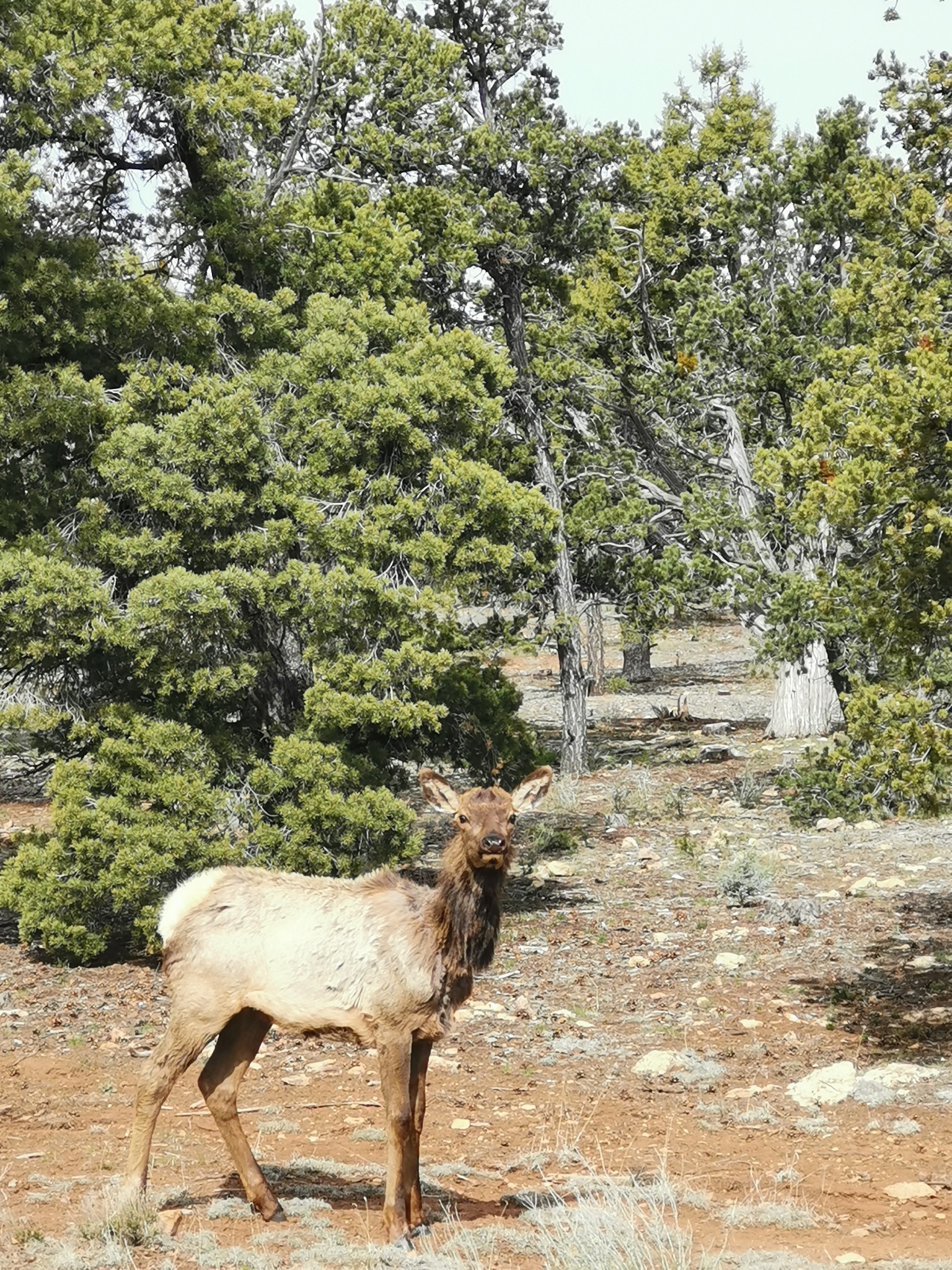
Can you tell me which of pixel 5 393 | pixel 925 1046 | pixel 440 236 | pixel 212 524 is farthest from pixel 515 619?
pixel 925 1046

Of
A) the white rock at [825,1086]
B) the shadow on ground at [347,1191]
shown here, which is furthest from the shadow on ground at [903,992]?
the shadow on ground at [347,1191]

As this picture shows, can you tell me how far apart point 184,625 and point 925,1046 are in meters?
7.64

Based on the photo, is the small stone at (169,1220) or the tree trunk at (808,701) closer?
the small stone at (169,1220)

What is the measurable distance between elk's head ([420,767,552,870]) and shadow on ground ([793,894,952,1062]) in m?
5.49

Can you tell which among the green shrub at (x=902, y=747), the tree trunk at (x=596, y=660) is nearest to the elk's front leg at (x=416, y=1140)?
the green shrub at (x=902, y=747)

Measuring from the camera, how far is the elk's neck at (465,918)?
24.0 ft

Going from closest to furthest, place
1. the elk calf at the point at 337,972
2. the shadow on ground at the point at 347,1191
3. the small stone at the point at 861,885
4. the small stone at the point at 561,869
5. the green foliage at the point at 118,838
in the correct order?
the elk calf at the point at 337,972, the shadow on ground at the point at 347,1191, the green foliage at the point at 118,838, the small stone at the point at 861,885, the small stone at the point at 561,869

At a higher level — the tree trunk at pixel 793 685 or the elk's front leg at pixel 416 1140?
the tree trunk at pixel 793 685

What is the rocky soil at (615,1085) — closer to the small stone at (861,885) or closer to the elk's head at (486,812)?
the small stone at (861,885)

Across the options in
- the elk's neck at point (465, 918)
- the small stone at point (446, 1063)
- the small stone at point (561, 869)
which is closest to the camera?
the elk's neck at point (465, 918)

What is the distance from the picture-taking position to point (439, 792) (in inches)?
300

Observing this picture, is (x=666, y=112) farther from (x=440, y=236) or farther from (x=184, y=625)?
(x=184, y=625)

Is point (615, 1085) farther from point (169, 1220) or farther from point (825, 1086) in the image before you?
point (169, 1220)

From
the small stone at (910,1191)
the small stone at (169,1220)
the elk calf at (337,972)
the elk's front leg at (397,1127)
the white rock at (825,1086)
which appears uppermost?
the elk calf at (337,972)
